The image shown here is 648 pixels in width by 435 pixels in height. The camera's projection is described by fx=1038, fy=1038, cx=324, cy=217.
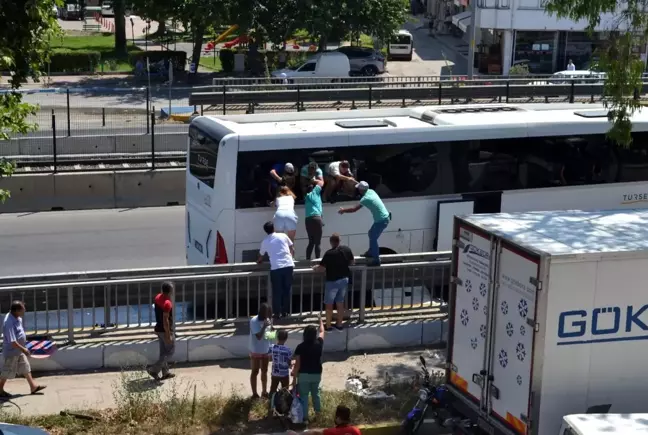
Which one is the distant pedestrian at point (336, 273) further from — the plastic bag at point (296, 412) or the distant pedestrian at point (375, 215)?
the plastic bag at point (296, 412)

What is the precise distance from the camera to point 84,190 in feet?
79.3

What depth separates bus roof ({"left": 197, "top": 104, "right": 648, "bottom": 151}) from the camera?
1631 centimetres

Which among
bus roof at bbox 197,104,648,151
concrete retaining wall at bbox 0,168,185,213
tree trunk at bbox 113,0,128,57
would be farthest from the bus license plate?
tree trunk at bbox 113,0,128,57

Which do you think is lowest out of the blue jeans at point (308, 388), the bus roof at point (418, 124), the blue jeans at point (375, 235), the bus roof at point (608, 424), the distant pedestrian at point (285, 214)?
the blue jeans at point (308, 388)

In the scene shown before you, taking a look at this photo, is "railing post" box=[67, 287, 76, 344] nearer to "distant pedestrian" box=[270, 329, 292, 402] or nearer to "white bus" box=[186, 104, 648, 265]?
"distant pedestrian" box=[270, 329, 292, 402]

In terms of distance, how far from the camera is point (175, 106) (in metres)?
38.8

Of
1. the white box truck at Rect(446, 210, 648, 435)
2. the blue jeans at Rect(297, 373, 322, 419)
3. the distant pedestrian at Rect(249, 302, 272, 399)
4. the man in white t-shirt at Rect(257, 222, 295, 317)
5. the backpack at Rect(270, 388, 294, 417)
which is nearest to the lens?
the white box truck at Rect(446, 210, 648, 435)

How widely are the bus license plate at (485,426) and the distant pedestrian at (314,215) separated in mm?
5766

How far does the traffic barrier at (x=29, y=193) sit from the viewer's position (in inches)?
928

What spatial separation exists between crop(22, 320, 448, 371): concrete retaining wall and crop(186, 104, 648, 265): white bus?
233cm

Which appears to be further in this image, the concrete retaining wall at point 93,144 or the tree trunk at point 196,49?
the tree trunk at point 196,49

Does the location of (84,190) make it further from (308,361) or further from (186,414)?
(308,361)

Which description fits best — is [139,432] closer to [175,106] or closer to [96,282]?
[96,282]

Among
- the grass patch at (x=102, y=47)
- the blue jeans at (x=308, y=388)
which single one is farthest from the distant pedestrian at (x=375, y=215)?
the grass patch at (x=102, y=47)
